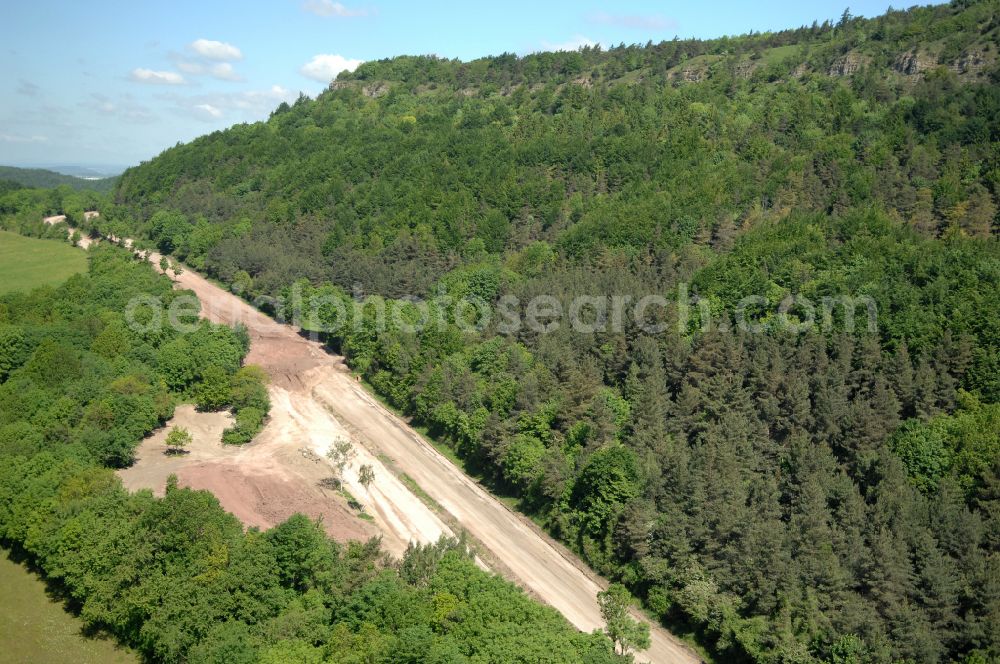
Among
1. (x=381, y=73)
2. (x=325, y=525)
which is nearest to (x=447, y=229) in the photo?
(x=325, y=525)

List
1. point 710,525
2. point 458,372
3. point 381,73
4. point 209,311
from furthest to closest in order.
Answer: point 381,73 → point 209,311 → point 458,372 → point 710,525

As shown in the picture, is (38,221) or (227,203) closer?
(227,203)

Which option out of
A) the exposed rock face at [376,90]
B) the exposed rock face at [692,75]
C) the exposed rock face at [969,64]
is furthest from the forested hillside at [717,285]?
the exposed rock face at [376,90]

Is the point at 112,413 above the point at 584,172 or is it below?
below

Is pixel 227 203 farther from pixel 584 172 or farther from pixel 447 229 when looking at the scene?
pixel 584 172

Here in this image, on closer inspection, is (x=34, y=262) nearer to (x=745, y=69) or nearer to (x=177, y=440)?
(x=177, y=440)

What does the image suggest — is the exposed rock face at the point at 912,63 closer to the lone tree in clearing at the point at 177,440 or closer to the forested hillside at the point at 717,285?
the forested hillside at the point at 717,285
